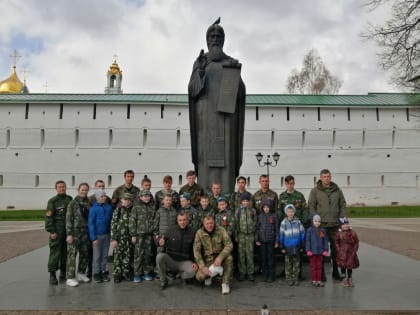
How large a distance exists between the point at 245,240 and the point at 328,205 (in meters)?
1.47

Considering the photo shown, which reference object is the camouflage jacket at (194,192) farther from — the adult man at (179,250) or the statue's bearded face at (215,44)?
the statue's bearded face at (215,44)

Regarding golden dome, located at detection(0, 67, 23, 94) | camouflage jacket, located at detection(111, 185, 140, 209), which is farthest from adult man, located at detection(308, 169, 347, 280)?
golden dome, located at detection(0, 67, 23, 94)

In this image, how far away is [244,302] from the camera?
4273mm

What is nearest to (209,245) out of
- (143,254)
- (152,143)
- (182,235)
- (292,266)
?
(182,235)

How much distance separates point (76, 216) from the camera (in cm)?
534

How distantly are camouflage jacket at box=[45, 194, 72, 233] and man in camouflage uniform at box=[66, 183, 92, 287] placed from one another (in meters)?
0.21

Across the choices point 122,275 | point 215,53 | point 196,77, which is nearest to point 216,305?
point 122,275

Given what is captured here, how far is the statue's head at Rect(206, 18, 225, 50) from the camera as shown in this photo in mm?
6455

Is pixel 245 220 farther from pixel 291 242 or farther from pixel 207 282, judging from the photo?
pixel 207 282

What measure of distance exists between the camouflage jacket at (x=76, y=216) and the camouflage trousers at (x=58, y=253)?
0.27 meters

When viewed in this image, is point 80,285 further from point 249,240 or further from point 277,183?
point 277,183

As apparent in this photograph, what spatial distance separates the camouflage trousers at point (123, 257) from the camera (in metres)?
5.21

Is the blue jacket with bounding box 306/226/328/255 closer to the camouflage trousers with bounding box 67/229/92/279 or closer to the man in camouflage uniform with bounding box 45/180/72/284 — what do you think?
the camouflage trousers with bounding box 67/229/92/279

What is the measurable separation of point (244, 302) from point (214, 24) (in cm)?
468
